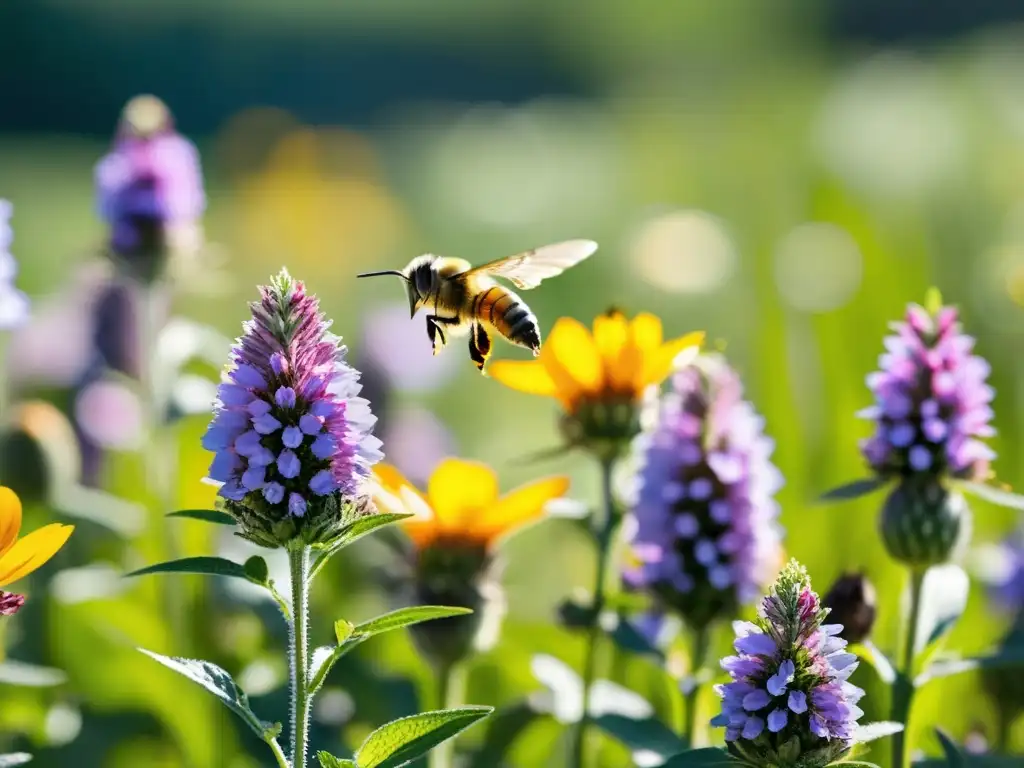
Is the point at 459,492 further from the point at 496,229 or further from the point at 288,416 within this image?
the point at 496,229

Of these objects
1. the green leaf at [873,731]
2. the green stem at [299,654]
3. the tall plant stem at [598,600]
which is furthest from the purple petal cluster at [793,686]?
the tall plant stem at [598,600]

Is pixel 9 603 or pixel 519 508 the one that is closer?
pixel 9 603

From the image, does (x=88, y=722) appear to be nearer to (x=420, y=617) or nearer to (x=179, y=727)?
(x=179, y=727)

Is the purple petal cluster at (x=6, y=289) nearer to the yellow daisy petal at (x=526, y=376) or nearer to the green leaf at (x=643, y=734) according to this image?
the yellow daisy petal at (x=526, y=376)

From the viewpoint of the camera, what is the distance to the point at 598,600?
1902 mm

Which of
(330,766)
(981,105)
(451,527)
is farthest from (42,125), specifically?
(330,766)

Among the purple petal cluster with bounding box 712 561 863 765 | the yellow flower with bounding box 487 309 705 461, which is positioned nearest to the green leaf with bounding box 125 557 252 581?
the purple petal cluster with bounding box 712 561 863 765

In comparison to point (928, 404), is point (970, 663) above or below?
below

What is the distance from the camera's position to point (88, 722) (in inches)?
95.2

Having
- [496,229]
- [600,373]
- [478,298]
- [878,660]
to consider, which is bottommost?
[878,660]

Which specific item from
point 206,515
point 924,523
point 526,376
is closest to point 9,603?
point 206,515

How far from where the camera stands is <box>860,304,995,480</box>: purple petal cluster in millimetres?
1724

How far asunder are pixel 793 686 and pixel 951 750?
0.33 metres

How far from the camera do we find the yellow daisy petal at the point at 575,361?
189 cm
